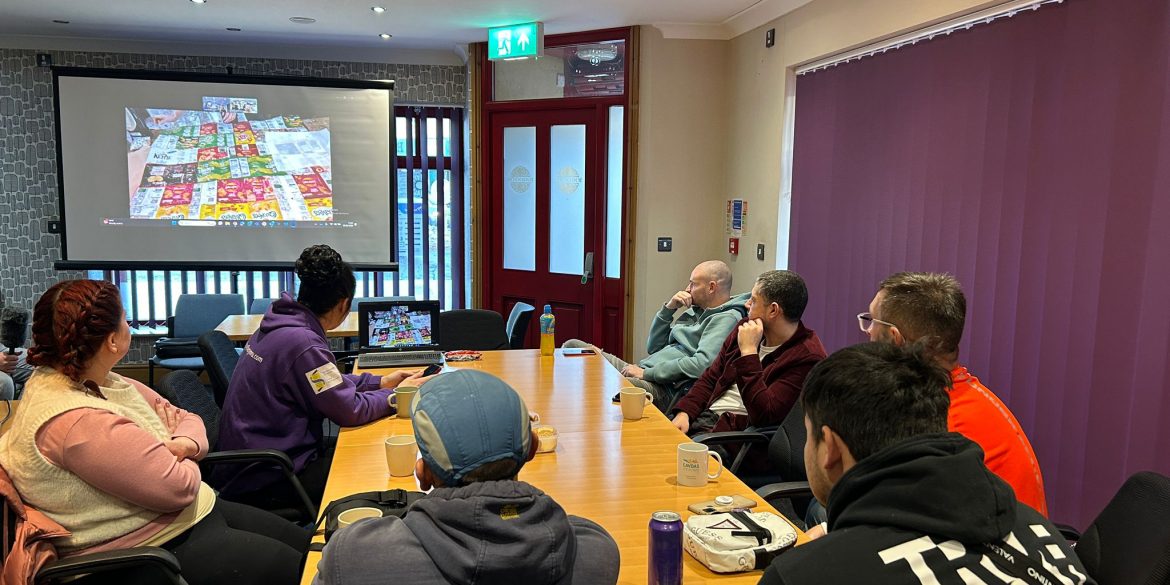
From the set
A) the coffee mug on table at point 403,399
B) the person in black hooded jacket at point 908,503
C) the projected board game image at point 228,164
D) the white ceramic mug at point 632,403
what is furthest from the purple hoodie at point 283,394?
the projected board game image at point 228,164

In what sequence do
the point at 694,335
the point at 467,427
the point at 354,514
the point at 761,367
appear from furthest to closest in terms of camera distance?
the point at 694,335 → the point at 761,367 → the point at 354,514 → the point at 467,427

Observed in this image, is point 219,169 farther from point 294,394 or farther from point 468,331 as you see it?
point 294,394

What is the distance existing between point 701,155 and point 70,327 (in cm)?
471

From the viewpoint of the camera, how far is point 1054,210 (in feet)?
9.93

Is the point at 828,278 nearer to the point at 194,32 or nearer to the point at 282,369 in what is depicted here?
the point at 282,369

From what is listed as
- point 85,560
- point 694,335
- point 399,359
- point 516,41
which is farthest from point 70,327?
Result: point 516,41

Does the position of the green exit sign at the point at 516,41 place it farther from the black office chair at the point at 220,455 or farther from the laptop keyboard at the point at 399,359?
the black office chair at the point at 220,455

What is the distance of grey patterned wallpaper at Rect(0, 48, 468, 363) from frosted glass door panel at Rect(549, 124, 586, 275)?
2386 millimetres

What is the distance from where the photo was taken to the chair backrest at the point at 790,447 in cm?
270

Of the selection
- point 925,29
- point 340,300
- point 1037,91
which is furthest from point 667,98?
point 340,300

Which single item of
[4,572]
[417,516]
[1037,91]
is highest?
[1037,91]

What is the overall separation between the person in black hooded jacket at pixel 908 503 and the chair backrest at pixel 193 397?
211 cm

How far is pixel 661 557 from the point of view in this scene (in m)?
1.60

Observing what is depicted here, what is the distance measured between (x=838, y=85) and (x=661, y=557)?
3.57 meters
